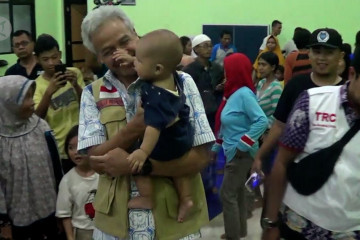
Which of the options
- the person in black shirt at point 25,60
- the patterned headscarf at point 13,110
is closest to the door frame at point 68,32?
the person in black shirt at point 25,60

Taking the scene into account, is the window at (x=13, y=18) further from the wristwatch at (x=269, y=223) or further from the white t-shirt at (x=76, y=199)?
the wristwatch at (x=269, y=223)

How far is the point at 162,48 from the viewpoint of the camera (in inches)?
64.3

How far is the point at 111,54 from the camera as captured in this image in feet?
5.39

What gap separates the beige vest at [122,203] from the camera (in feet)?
5.39

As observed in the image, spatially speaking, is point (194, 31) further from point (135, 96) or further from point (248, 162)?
point (135, 96)

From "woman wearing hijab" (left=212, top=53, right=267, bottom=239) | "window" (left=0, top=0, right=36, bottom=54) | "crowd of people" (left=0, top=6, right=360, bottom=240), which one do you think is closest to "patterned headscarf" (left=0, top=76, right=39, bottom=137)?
"crowd of people" (left=0, top=6, right=360, bottom=240)

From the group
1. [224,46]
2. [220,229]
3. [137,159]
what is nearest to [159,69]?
[137,159]

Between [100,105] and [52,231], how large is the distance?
1347 mm

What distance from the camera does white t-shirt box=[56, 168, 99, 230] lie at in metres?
2.71

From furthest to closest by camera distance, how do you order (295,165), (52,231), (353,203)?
(52,231) < (295,165) < (353,203)

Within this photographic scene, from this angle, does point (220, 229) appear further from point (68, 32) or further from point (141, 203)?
point (68, 32)

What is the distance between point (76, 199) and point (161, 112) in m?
1.35

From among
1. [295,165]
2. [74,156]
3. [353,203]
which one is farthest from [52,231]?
[353,203]

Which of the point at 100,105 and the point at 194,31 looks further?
the point at 194,31
